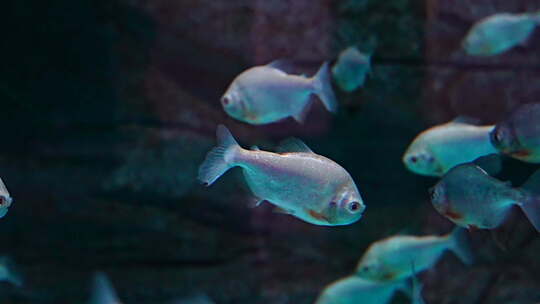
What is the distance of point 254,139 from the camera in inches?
215

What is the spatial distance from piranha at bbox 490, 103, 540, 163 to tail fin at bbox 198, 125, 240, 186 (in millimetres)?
1156

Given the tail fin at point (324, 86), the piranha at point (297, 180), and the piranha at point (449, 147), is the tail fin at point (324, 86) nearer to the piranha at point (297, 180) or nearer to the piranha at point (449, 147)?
the piranha at point (449, 147)

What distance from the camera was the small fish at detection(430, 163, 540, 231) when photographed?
6.53 feet

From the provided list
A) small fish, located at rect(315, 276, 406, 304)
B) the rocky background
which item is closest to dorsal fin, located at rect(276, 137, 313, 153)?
small fish, located at rect(315, 276, 406, 304)

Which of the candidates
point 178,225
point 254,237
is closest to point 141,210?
point 178,225

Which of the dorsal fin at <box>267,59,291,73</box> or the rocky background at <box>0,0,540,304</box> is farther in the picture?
the rocky background at <box>0,0,540,304</box>

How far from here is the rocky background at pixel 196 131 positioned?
17.2ft

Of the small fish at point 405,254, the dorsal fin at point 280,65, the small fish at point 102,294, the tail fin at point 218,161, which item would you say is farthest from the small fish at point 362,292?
the tail fin at point 218,161

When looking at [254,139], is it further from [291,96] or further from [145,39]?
[291,96]

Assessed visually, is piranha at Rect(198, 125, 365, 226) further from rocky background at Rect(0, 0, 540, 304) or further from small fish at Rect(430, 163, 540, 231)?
rocky background at Rect(0, 0, 540, 304)

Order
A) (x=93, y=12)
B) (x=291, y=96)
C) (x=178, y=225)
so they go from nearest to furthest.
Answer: (x=291, y=96) < (x=93, y=12) < (x=178, y=225)

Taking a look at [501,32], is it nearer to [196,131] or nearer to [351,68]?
[351,68]

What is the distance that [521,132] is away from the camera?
211cm

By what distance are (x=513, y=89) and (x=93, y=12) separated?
4.62 m
